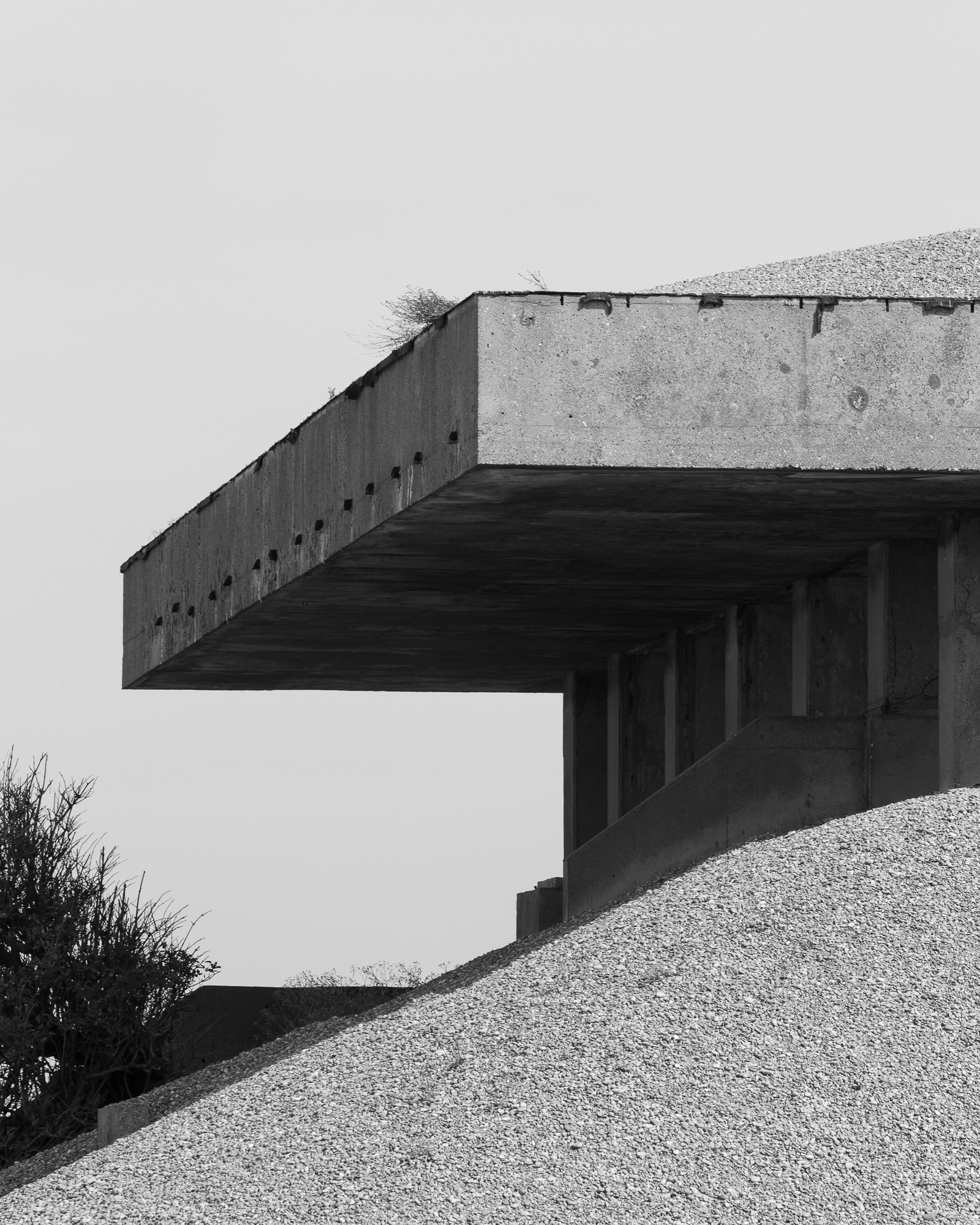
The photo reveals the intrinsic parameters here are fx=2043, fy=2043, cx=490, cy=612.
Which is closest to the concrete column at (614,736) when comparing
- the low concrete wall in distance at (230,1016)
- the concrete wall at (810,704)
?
the concrete wall at (810,704)

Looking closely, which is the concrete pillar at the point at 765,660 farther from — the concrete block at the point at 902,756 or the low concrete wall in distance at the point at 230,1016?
the low concrete wall in distance at the point at 230,1016

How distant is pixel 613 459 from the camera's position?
546 inches

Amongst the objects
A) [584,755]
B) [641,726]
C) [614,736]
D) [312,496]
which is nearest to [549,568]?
[312,496]

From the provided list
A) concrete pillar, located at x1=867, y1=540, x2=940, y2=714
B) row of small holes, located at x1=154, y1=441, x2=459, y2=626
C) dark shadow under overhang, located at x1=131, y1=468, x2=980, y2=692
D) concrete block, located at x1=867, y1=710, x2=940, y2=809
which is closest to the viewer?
dark shadow under overhang, located at x1=131, y1=468, x2=980, y2=692

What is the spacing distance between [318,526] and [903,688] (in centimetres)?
517

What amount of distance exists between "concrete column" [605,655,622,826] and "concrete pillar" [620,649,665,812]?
0.03 m

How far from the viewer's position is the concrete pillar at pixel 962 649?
637 inches

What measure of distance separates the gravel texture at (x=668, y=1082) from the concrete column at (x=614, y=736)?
27.0 ft

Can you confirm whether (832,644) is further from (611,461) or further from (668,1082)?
(668,1082)

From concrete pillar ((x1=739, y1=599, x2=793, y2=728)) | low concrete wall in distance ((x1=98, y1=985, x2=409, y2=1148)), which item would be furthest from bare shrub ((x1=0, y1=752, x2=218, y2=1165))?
concrete pillar ((x1=739, y1=599, x2=793, y2=728))

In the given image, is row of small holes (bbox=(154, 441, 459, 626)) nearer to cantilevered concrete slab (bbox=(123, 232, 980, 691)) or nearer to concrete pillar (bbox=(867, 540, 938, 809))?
cantilevered concrete slab (bbox=(123, 232, 980, 691))

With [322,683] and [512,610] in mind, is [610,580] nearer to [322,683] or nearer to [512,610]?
[512,610]

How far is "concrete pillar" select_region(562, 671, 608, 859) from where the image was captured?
25469 mm

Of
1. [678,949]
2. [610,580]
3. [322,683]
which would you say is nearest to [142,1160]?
[678,949]
